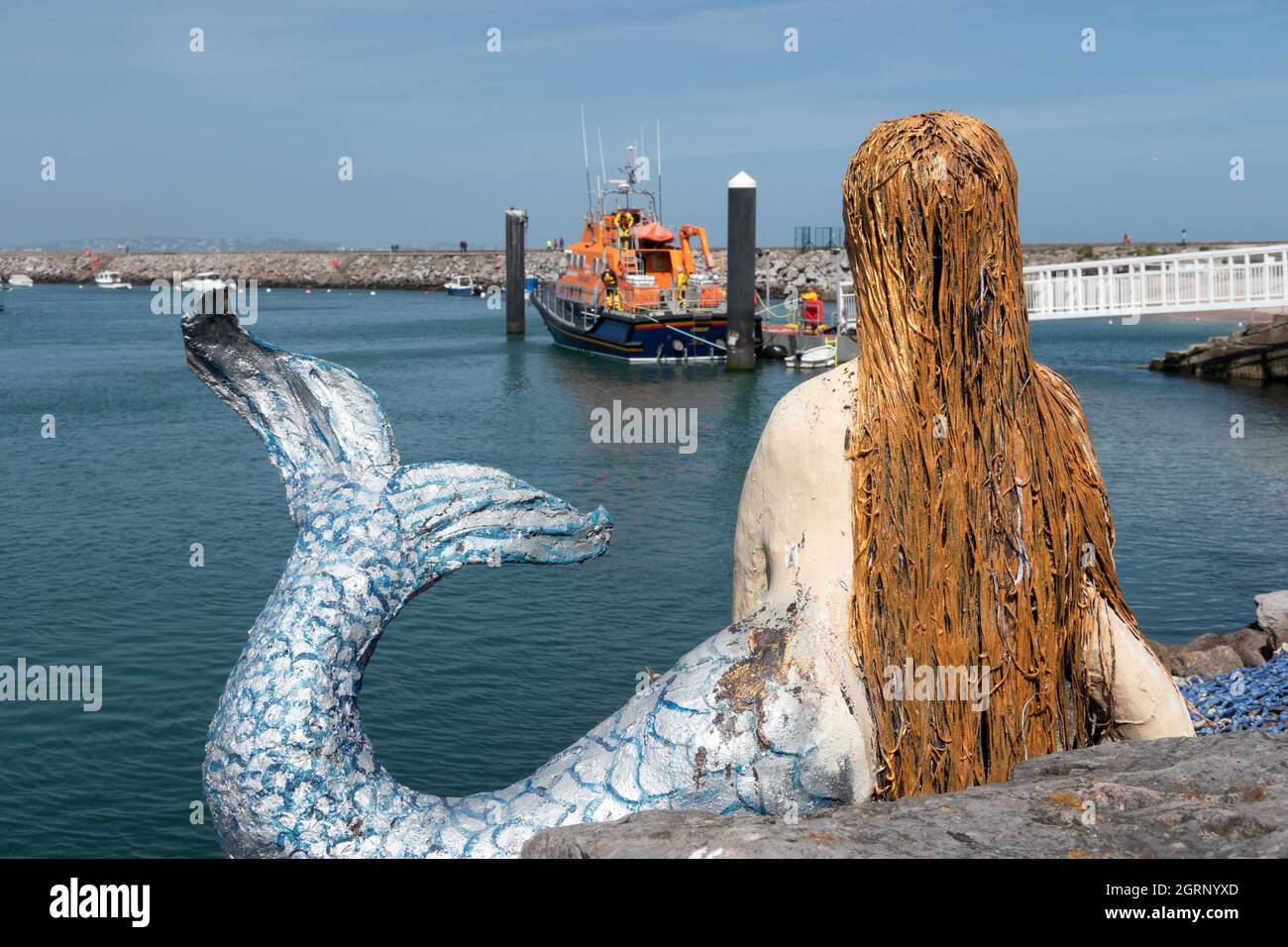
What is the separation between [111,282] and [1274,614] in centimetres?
9276

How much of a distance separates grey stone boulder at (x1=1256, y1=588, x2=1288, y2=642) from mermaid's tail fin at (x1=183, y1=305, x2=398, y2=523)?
22.6 feet

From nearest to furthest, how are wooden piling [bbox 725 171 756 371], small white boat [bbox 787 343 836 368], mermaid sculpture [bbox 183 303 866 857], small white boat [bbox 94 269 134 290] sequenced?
mermaid sculpture [bbox 183 303 866 857]
wooden piling [bbox 725 171 756 371]
small white boat [bbox 787 343 836 368]
small white boat [bbox 94 269 134 290]

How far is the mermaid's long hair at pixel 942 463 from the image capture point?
2867 mm

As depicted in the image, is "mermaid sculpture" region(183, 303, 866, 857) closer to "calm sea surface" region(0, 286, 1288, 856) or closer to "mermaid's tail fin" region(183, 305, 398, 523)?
"mermaid's tail fin" region(183, 305, 398, 523)

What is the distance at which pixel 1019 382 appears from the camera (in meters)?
2.99

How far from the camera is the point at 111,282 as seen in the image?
295 ft

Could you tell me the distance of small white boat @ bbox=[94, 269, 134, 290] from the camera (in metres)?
88.5

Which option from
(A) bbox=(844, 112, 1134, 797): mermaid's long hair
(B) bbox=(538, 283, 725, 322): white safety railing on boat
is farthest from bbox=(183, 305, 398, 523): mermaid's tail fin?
(B) bbox=(538, 283, 725, 322): white safety railing on boat

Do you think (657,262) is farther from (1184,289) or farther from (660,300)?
(1184,289)

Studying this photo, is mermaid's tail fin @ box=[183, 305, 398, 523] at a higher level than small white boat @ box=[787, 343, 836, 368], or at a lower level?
lower

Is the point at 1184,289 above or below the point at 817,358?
above

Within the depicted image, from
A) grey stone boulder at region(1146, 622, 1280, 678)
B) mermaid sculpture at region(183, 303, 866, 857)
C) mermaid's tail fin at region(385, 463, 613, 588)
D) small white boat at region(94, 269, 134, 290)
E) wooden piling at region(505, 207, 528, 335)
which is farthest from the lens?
small white boat at region(94, 269, 134, 290)

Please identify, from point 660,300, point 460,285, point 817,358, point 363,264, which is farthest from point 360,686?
point 363,264
